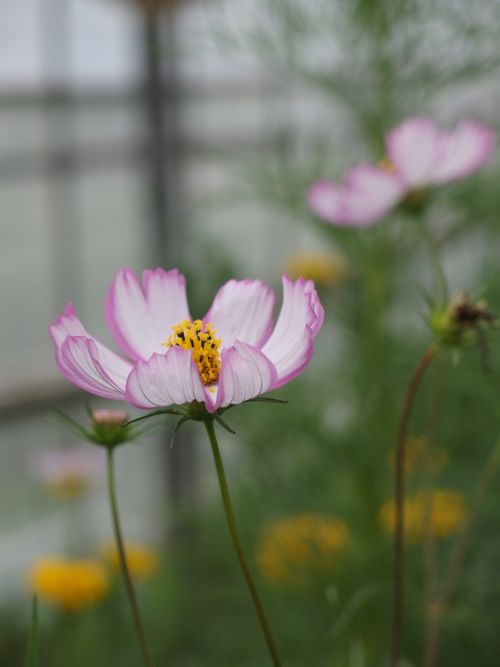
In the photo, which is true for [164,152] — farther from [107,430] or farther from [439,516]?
[107,430]

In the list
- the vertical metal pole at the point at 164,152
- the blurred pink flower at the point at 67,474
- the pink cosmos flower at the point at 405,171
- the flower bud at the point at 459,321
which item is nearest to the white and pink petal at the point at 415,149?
the pink cosmos flower at the point at 405,171

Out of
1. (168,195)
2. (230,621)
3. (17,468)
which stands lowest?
(230,621)

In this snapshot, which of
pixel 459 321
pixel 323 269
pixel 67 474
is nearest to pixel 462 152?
pixel 459 321

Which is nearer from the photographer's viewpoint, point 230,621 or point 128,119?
point 230,621

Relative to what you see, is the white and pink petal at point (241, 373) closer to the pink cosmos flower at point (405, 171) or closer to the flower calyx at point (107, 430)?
the flower calyx at point (107, 430)

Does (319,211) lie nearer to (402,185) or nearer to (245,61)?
(402,185)

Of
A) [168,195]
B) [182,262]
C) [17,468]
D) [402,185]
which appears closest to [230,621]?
[182,262]

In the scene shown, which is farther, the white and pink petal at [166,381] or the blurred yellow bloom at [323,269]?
the blurred yellow bloom at [323,269]

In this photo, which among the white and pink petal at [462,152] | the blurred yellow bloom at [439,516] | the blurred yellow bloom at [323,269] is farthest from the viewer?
the blurred yellow bloom at [323,269]
